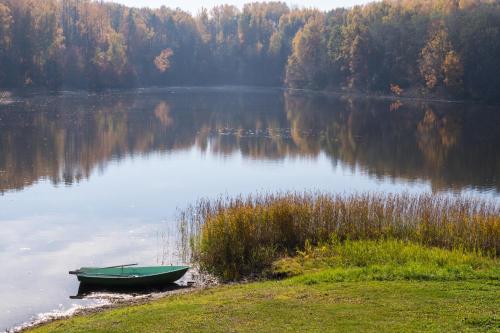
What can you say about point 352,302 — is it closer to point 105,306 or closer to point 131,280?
point 105,306

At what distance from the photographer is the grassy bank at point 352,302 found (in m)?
12.3

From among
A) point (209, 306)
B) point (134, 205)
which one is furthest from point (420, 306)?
point (134, 205)

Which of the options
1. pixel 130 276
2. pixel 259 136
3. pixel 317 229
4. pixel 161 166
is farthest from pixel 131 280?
pixel 259 136

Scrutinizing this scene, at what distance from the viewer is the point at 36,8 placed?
4055 inches

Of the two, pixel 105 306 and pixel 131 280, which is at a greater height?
pixel 131 280

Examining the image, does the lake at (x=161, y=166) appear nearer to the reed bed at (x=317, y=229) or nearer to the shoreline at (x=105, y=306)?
the shoreline at (x=105, y=306)

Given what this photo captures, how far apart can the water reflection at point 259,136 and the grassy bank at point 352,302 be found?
63.1 ft

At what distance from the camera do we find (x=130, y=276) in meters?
19.0

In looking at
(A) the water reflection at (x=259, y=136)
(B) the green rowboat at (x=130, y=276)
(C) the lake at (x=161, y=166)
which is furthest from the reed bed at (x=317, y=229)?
(A) the water reflection at (x=259, y=136)

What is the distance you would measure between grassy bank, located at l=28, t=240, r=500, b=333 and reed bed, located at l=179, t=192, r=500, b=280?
67.7 inches

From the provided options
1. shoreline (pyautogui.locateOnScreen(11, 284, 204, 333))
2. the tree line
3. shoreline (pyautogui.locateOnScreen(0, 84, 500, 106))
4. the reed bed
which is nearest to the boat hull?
shoreline (pyautogui.locateOnScreen(11, 284, 204, 333))

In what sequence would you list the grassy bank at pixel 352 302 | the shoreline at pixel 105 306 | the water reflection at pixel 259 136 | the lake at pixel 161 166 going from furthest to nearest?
the water reflection at pixel 259 136, the lake at pixel 161 166, the shoreline at pixel 105 306, the grassy bank at pixel 352 302

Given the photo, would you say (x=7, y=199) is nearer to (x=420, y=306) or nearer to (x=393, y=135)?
(x=420, y=306)

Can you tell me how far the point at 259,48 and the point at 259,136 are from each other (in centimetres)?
9943
